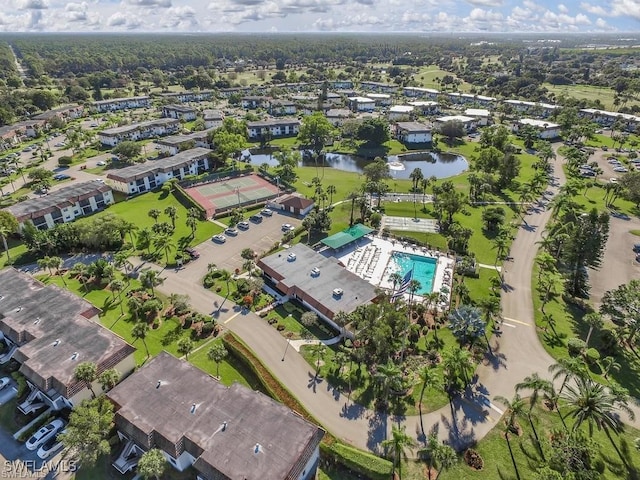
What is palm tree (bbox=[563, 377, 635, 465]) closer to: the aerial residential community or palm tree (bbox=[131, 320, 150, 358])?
the aerial residential community

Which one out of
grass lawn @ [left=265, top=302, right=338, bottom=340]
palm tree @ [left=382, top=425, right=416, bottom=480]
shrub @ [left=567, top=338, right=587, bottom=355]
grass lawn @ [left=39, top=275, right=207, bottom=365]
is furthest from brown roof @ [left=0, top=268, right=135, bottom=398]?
shrub @ [left=567, top=338, right=587, bottom=355]

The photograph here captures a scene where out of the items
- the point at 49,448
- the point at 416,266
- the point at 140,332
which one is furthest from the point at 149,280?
the point at 416,266

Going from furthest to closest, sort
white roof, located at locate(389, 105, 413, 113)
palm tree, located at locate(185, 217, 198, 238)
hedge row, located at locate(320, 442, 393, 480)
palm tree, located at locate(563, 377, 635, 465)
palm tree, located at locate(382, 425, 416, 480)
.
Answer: white roof, located at locate(389, 105, 413, 113) → palm tree, located at locate(185, 217, 198, 238) → palm tree, located at locate(563, 377, 635, 465) → hedge row, located at locate(320, 442, 393, 480) → palm tree, located at locate(382, 425, 416, 480)

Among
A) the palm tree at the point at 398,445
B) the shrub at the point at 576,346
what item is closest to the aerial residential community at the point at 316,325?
the palm tree at the point at 398,445

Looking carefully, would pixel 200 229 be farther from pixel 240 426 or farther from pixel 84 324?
pixel 240 426

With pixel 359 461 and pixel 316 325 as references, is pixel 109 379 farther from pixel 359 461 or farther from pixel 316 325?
pixel 359 461

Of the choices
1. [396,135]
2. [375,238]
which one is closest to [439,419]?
[375,238]
